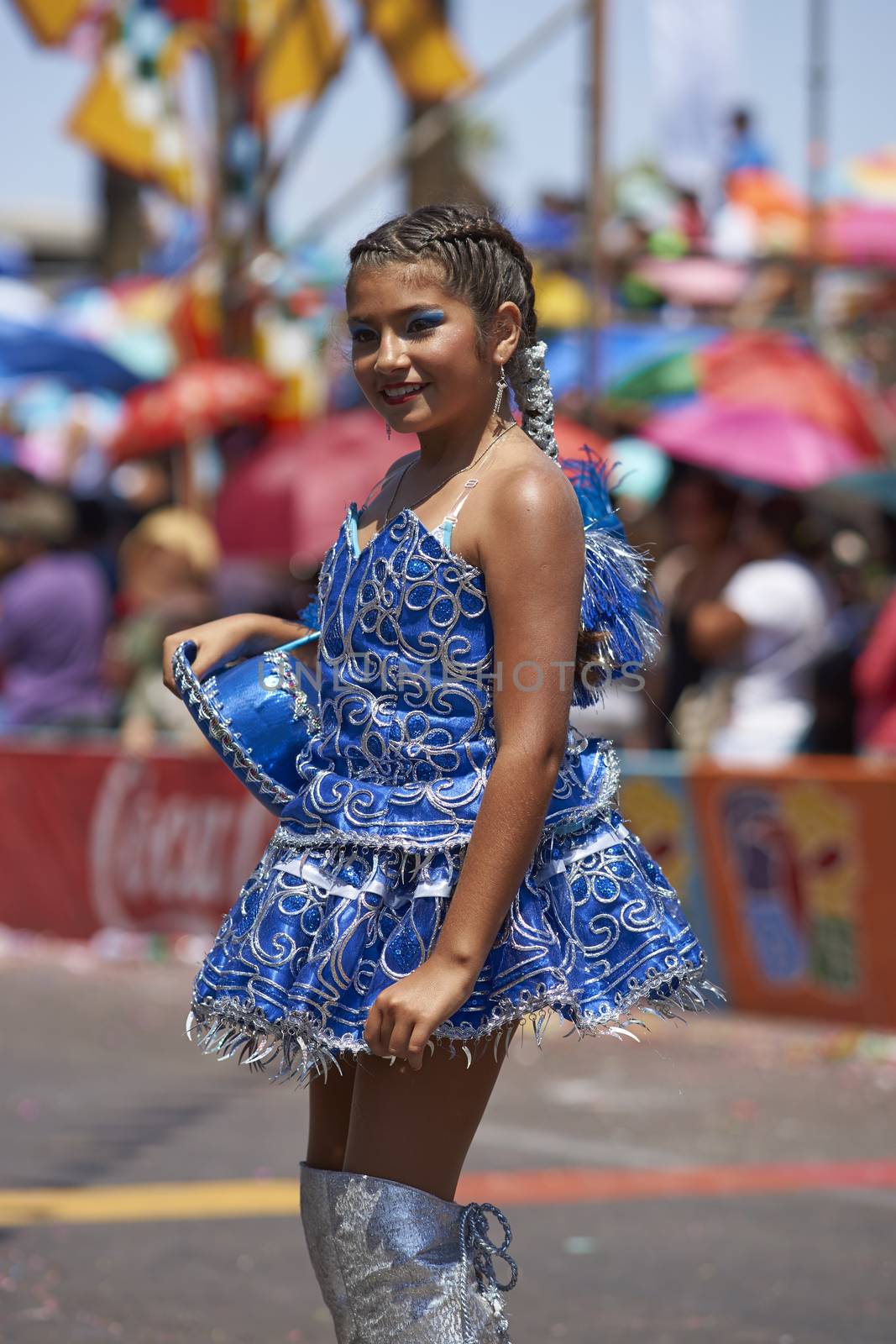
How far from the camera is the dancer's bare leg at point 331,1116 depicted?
2.68 meters

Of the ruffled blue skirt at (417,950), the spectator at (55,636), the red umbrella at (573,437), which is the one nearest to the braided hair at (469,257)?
the ruffled blue skirt at (417,950)

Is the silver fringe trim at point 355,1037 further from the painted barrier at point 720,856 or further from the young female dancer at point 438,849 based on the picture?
the painted barrier at point 720,856

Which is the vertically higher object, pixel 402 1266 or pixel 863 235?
pixel 402 1266

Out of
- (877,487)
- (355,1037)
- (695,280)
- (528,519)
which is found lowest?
(695,280)

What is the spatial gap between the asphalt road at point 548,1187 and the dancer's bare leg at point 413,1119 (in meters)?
0.65

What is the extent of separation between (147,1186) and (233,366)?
22.0ft

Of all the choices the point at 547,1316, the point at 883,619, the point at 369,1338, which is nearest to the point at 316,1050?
the point at 369,1338

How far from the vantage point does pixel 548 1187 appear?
16.4ft

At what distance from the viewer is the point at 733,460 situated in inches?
331

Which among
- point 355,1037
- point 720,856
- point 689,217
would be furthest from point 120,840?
point 355,1037

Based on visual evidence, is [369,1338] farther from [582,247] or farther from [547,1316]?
[582,247]

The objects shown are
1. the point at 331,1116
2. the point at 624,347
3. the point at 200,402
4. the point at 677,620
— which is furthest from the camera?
the point at 624,347

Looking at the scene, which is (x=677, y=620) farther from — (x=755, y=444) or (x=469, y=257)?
(x=469, y=257)

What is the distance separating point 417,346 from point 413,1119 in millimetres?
997
